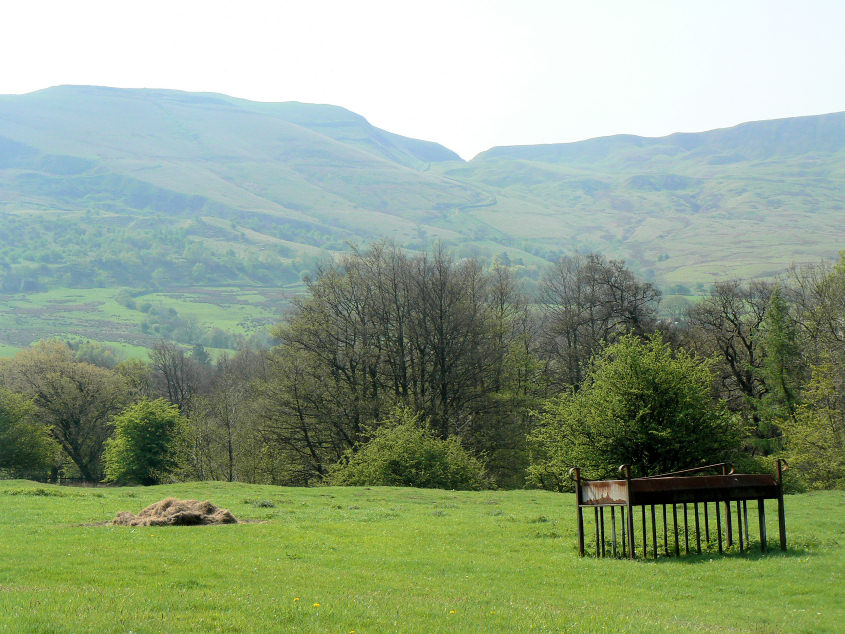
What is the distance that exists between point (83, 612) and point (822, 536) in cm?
2004

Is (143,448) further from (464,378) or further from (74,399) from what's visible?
(464,378)

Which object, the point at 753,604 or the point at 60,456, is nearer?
the point at 753,604

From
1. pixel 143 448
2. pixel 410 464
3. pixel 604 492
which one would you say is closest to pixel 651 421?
pixel 410 464

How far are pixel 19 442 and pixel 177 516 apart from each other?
51.9m

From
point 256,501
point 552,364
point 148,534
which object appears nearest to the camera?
point 148,534

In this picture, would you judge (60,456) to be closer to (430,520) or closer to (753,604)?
(430,520)

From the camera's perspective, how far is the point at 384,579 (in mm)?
15000

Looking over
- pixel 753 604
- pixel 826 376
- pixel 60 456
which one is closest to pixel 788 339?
pixel 826 376

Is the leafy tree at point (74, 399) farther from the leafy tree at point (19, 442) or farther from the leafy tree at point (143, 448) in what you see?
the leafy tree at point (143, 448)

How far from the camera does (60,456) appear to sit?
82.1 m

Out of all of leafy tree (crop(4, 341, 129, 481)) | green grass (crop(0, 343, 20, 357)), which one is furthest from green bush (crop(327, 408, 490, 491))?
green grass (crop(0, 343, 20, 357))

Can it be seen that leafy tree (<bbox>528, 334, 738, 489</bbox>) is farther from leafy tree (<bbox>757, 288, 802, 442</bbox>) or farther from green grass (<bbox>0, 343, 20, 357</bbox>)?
green grass (<bbox>0, 343, 20, 357</bbox>)

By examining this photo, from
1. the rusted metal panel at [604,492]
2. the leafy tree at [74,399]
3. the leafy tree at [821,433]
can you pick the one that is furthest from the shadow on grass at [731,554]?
the leafy tree at [74,399]

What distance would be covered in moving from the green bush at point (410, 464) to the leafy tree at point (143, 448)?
25.1 metres
